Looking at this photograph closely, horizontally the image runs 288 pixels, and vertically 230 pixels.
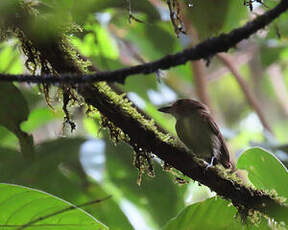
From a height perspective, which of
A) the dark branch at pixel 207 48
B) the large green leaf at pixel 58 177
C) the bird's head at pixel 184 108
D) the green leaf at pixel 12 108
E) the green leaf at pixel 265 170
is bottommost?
the large green leaf at pixel 58 177

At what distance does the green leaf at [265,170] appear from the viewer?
144cm

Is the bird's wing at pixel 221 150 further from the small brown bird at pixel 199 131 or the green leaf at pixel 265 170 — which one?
the green leaf at pixel 265 170

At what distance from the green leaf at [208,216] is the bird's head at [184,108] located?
67 cm

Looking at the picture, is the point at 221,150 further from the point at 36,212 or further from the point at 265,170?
the point at 36,212

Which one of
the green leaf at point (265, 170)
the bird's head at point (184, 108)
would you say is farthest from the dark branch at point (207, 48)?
the bird's head at point (184, 108)

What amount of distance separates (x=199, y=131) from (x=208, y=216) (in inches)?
21.7

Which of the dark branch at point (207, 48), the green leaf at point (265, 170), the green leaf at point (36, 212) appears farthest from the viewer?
the green leaf at point (265, 170)

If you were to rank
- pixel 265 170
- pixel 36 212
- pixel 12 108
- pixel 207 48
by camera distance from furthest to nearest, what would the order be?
pixel 12 108, pixel 265 170, pixel 36 212, pixel 207 48

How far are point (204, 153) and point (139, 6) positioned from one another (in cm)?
66

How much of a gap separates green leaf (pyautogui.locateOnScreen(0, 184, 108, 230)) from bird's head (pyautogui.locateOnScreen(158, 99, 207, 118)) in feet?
2.89

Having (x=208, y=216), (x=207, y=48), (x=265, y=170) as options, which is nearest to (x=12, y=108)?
(x=208, y=216)

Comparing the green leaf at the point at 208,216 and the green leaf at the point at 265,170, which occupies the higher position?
the green leaf at the point at 265,170

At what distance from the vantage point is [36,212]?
137 centimetres

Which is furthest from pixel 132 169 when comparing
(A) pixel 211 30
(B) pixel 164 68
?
(B) pixel 164 68
